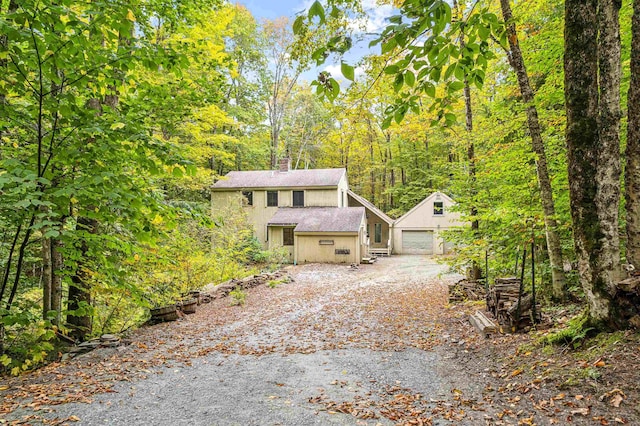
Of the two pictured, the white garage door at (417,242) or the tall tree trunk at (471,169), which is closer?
the tall tree trunk at (471,169)

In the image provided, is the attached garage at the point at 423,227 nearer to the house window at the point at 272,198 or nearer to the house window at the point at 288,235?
the house window at the point at 288,235

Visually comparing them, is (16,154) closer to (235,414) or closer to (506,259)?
(235,414)

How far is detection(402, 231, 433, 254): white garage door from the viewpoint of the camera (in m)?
24.2

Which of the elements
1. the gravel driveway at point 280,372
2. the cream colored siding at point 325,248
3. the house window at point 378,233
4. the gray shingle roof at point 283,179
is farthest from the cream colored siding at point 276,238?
the gravel driveway at point 280,372

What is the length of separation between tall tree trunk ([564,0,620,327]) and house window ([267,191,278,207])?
1955cm

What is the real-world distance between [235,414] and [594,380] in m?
3.47

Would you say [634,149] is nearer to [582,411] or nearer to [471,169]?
[582,411]

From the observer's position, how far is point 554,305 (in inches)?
243

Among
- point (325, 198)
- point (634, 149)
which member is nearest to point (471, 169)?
point (634, 149)

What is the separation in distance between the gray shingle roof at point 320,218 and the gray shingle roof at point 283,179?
1.63 meters

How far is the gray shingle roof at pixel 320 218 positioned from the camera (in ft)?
63.0

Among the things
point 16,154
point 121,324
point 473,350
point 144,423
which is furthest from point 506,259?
point 16,154

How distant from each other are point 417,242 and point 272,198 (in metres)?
10.7

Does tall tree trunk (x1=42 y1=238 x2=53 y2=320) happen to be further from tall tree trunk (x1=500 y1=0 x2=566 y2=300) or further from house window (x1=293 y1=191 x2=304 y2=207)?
house window (x1=293 y1=191 x2=304 y2=207)
